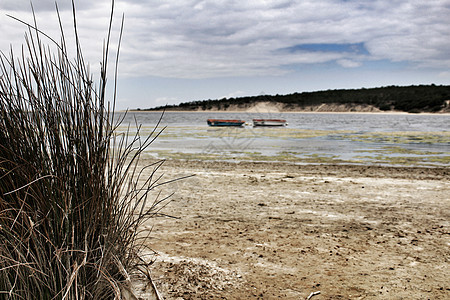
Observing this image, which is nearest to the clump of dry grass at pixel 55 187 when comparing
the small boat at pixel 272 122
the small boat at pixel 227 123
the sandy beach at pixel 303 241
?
the sandy beach at pixel 303 241

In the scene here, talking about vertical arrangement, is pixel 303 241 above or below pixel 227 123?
below

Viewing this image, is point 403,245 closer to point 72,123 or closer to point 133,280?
point 133,280

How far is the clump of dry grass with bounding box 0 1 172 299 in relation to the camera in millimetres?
2440

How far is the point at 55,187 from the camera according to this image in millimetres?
2539

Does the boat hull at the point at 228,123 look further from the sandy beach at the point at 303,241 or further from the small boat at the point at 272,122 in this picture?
the sandy beach at the point at 303,241

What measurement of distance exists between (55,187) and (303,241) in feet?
9.82

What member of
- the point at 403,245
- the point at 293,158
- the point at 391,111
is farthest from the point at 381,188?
the point at 391,111

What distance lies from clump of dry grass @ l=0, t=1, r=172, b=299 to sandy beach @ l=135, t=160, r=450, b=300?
1035 millimetres

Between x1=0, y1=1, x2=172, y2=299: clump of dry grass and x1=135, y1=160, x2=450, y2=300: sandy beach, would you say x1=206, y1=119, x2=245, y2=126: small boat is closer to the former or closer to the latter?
x1=135, y1=160, x2=450, y2=300: sandy beach

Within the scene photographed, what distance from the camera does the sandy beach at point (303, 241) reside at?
356cm

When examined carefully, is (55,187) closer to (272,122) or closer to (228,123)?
(228,123)

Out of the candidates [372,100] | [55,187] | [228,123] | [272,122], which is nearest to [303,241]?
[55,187]

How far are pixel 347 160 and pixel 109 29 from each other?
38.5ft

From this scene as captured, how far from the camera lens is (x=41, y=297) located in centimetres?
240
